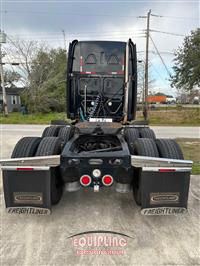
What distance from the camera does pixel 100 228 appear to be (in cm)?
222

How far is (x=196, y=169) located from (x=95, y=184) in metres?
3.04

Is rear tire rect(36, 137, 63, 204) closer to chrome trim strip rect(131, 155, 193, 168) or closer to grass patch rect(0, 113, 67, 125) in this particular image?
chrome trim strip rect(131, 155, 193, 168)

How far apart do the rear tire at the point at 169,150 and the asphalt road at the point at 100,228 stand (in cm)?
89

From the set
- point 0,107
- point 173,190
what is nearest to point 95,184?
point 173,190

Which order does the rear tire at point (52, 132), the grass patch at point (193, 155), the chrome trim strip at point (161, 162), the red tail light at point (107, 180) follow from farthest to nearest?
the grass patch at point (193, 155) < the rear tire at point (52, 132) < the red tail light at point (107, 180) < the chrome trim strip at point (161, 162)

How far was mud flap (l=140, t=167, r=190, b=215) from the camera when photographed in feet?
6.89

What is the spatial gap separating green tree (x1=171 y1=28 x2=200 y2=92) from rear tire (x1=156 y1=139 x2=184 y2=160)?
13338 millimetres

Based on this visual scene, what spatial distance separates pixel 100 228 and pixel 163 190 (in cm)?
94

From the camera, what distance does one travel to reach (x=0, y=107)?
25.7m

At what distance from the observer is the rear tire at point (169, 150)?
7.58 ft

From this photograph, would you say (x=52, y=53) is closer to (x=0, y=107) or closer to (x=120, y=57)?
(x=0, y=107)

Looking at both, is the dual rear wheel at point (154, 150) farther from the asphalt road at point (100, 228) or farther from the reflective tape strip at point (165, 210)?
the asphalt road at point (100, 228)

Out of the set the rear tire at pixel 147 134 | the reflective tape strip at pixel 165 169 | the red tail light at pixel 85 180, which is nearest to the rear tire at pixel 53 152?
the red tail light at pixel 85 180

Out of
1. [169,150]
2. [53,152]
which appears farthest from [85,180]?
[169,150]
